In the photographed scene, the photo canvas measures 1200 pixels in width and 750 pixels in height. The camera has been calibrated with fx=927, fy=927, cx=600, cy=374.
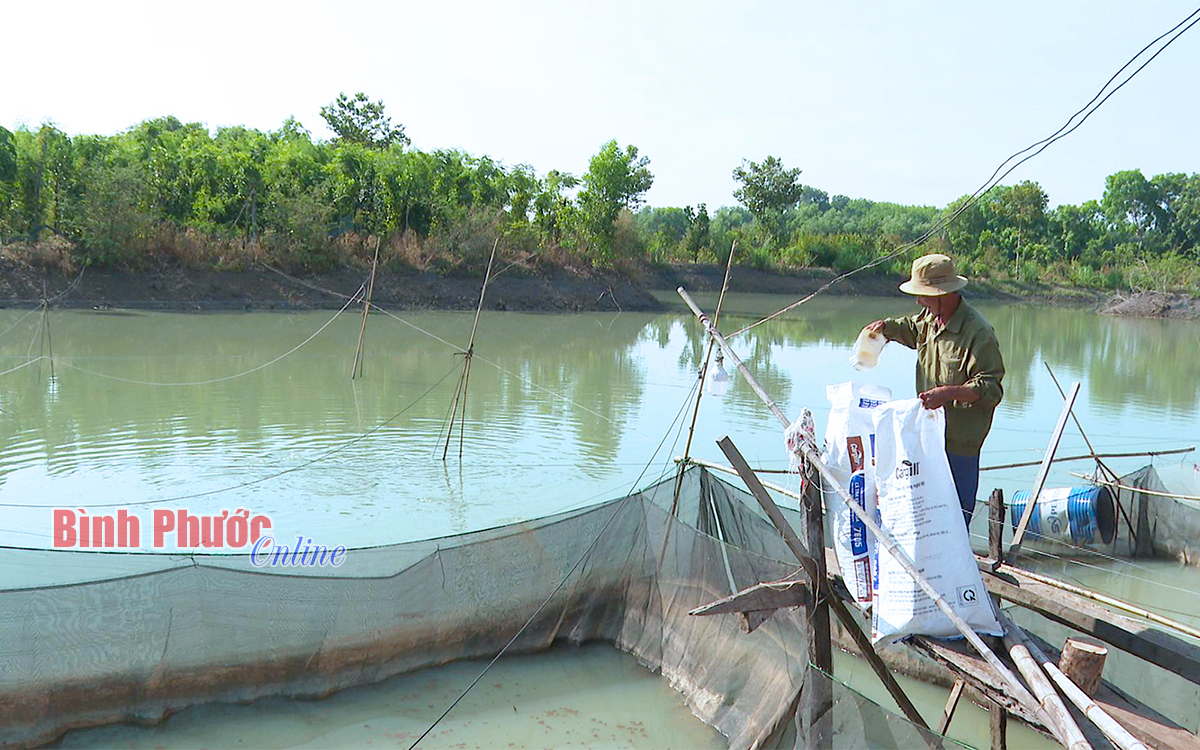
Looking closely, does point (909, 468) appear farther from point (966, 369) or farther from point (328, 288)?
point (328, 288)

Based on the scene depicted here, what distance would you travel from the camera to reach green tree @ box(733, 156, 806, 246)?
3444cm

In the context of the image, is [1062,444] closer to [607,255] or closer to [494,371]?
[494,371]

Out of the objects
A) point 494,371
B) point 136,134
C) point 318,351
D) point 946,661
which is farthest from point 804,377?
point 136,134

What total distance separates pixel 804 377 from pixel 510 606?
10767mm

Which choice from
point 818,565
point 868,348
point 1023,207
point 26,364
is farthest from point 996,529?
point 1023,207

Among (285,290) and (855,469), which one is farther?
(285,290)

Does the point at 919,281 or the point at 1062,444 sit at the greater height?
the point at 919,281

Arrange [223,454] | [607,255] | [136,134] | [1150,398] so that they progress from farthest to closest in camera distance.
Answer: [607,255], [136,134], [1150,398], [223,454]

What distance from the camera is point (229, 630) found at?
3.67 metres

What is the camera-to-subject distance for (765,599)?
3.26 meters


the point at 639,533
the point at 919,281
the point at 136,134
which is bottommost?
the point at 639,533

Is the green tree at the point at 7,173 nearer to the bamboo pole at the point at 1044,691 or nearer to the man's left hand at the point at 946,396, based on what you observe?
the man's left hand at the point at 946,396

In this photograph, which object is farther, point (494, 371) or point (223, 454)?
point (494, 371)

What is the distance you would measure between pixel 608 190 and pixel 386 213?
23.7 feet
